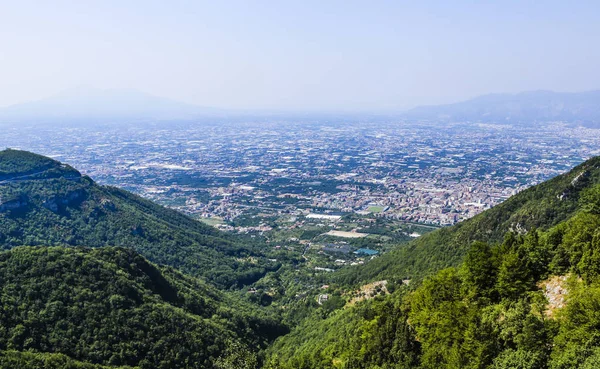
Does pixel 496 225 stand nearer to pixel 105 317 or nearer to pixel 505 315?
pixel 505 315

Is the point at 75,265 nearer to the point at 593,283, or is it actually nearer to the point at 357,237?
the point at 593,283

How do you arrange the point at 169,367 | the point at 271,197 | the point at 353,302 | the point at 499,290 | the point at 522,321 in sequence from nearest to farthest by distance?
the point at 522,321
the point at 499,290
the point at 169,367
the point at 353,302
the point at 271,197

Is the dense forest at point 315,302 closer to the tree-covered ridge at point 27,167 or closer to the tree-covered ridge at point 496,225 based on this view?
the tree-covered ridge at point 496,225

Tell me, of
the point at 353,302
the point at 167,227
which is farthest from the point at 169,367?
the point at 167,227

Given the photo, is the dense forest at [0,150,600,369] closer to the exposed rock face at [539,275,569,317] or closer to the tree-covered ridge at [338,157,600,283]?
the exposed rock face at [539,275,569,317]

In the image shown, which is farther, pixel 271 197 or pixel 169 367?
pixel 271 197

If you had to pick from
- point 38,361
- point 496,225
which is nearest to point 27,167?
point 38,361
